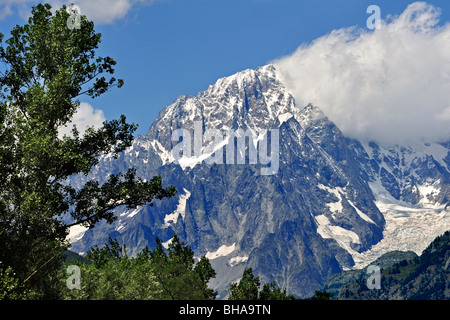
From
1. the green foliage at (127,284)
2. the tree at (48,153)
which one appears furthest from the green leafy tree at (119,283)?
the tree at (48,153)

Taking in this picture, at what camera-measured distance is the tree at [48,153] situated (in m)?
38.5

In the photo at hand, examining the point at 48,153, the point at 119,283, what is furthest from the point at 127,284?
the point at 48,153

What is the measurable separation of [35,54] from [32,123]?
6.62m

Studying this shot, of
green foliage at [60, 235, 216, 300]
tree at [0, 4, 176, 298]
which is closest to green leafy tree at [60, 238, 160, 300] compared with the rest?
green foliage at [60, 235, 216, 300]

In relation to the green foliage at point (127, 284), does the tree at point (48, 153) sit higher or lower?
higher

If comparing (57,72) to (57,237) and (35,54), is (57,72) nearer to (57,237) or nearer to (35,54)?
(35,54)

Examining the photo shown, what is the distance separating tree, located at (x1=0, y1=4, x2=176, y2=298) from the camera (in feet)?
126

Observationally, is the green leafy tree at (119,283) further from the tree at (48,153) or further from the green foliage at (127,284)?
the tree at (48,153)

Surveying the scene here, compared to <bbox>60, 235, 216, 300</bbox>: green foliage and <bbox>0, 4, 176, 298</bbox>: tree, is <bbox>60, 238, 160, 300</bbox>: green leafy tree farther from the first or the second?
<bbox>0, 4, 176, 298</bbox>: tree

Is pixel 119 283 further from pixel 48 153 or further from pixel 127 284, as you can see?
pixel 48 153

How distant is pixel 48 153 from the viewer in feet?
125

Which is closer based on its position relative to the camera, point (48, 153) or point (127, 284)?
point (48, 153)

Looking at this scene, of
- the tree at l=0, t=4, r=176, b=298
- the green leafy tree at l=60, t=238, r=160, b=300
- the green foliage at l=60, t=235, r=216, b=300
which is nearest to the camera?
the tree at l=0, t=4, r=176, b=298
